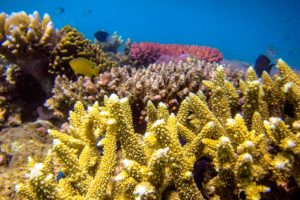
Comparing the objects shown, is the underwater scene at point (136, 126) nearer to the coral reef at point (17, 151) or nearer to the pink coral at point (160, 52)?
the coral reef at point (17, 151)

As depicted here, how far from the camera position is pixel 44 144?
409 centimetres

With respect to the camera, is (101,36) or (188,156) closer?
(188,156)

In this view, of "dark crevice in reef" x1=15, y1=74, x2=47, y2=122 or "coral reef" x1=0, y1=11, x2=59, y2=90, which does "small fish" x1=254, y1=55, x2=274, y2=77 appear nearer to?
"coral reef" x1=0, y1=11, x2=59, y2=90

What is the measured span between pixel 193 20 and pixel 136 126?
186 m

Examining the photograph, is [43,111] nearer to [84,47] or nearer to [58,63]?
[58,63]

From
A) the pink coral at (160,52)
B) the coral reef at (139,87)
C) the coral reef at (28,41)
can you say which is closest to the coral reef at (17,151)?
the coral reef at (139,87)

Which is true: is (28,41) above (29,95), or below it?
above

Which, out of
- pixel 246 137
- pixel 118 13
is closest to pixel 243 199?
pixel 246 137

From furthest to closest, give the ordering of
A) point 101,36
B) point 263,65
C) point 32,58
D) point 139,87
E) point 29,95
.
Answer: point 101,36
point 263,65
point 29,95
point 32,58
point 139,87

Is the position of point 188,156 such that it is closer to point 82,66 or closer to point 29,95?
point 82,66

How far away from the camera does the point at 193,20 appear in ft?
581

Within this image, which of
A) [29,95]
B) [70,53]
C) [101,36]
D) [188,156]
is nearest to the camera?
[188,156]

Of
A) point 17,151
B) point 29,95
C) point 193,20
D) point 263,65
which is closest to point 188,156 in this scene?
point 17,151

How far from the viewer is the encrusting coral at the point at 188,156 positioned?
5.62 ft
